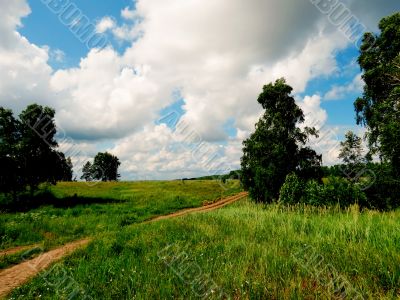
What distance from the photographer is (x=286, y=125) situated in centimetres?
3125

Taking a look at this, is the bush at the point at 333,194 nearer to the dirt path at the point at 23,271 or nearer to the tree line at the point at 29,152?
the dirt path at the point at 23,271

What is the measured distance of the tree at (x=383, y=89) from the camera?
19.2 meters

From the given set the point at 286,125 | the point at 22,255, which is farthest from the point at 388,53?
the point at 22,255

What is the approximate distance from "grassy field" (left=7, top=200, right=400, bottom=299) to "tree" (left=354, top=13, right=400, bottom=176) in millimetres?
12161

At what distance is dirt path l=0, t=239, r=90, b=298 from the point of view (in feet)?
25.5

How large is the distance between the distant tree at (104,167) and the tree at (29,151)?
89.1 m

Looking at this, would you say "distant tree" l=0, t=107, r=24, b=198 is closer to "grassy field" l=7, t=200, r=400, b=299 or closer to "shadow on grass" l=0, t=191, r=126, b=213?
"shadow on grass" l=0, t=191, r=126, b=213

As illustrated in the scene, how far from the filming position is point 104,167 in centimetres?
12369

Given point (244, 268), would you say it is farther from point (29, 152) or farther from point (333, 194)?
point (29, 152)

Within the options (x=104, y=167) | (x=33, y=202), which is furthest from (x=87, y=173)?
(x=33, y=202)

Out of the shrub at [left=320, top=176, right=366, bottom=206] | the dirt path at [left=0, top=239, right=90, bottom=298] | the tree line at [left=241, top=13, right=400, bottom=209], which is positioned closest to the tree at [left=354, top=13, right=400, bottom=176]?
the tree line at [left=241, top=13, right=400, bottom=209]

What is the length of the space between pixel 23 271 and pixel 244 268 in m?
7.31

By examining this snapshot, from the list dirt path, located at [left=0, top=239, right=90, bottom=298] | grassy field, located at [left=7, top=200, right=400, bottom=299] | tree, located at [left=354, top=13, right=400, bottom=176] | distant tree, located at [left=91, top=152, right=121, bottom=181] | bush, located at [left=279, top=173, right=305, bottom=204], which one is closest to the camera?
grassy field, located at [left=7, top=200, right=400, bottom=299]

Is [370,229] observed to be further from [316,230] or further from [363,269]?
[363,269]
